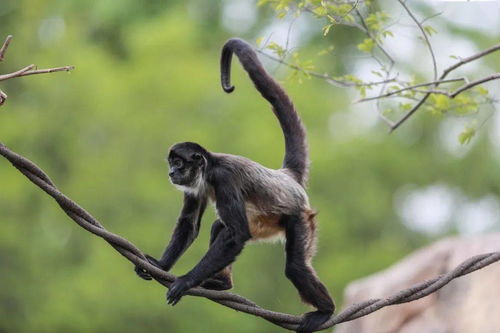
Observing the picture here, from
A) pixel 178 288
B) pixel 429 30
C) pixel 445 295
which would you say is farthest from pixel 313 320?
pixel 445 295

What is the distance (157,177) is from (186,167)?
586 inches

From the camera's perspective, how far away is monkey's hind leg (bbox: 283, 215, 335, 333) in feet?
21.5

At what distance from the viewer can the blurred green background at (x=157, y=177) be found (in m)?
21.0

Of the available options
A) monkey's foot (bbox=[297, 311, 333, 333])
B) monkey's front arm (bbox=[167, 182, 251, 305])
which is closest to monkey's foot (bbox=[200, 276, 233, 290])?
→ monkey's front arm (bbox=[167, 182, 251, 305])

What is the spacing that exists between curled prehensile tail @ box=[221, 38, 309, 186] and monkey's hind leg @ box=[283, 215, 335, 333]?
851 millimetres

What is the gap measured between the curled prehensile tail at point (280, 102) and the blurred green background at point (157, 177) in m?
12.9

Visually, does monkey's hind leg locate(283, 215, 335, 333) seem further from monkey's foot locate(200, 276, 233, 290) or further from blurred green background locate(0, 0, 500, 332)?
blurred green background locate(0, 0, 500, 332)

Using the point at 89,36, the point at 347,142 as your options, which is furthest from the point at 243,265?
the point at 89,36

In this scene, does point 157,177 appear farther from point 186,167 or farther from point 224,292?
point 224,292

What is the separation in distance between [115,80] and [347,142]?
20.2ft

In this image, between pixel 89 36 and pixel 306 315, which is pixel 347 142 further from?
pixel 306 315

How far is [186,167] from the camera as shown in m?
6.93

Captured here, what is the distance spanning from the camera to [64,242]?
77.3 feet

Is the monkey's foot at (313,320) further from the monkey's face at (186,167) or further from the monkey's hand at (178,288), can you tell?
the monkey's face at (186,167)
